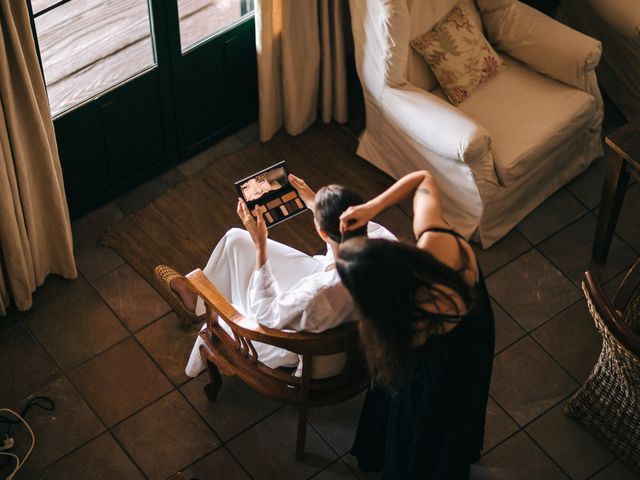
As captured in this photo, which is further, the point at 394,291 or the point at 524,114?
the point at 524,114

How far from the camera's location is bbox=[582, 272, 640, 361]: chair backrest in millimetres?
2730

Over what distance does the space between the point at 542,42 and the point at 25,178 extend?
206 cm

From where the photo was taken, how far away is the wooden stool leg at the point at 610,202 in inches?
138

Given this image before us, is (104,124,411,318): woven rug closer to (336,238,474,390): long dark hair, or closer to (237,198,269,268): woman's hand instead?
(237,198,269,268): woman's hand

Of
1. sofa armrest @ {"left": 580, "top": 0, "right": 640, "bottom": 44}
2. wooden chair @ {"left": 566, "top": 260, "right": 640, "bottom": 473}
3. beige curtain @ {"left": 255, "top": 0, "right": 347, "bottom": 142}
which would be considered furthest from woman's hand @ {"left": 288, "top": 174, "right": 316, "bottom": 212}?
sofa armrest @ {"left": 580, "top": 0, "right": 640, "bottom": 44}

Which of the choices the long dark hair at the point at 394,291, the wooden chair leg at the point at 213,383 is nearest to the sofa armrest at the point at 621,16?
the long dark hair at the point at 394,291

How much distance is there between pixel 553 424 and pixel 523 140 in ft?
3.53

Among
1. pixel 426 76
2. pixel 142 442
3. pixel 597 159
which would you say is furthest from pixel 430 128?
pixel 142 442

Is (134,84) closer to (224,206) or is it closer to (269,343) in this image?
(224,206)

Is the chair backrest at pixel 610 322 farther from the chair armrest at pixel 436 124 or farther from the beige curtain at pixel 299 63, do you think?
the beige curtain at pixel 299 63

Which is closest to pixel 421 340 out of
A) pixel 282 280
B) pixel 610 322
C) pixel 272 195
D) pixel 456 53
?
pixel 610 322

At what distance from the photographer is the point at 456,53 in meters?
3.81

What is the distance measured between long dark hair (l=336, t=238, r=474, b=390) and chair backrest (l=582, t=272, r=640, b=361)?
52 cm

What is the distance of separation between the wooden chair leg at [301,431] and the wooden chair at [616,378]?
0.93m
